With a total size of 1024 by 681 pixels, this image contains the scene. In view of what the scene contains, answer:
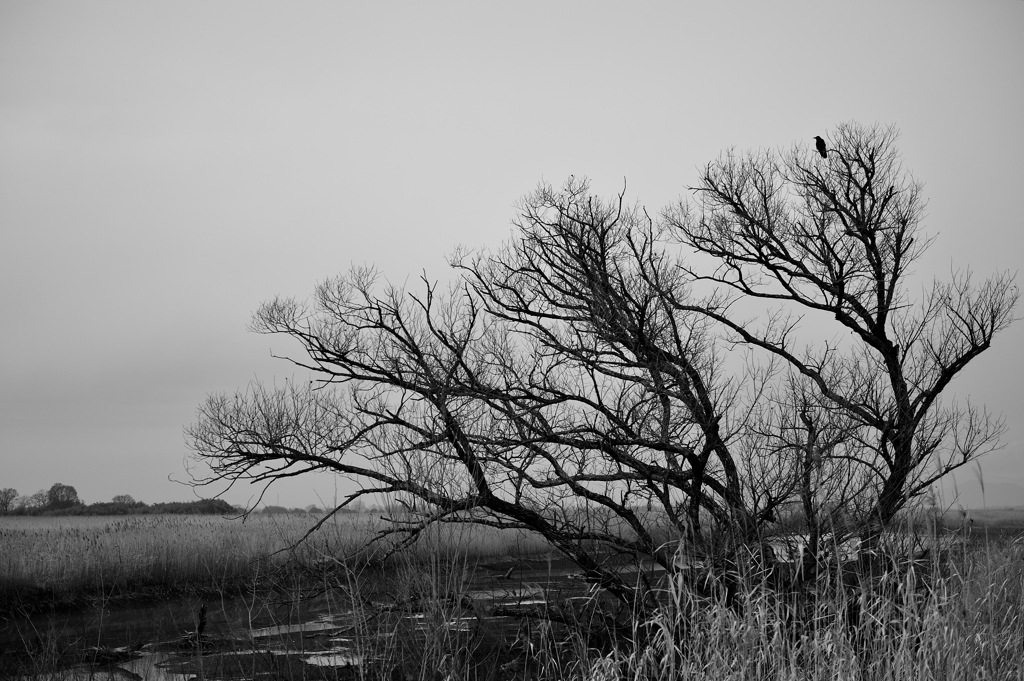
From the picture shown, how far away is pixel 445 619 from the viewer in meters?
6.34

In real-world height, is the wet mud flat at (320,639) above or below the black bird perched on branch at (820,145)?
below

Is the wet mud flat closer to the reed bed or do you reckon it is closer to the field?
the field

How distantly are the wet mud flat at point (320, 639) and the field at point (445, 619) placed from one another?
0.05m

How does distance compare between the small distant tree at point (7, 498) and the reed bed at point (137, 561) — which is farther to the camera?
the small distant tree at point (7, 498)

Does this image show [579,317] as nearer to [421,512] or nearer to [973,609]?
[421,512]

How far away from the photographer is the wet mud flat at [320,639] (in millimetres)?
6883

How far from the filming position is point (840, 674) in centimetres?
504

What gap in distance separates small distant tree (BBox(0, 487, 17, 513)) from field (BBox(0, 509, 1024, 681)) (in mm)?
30967

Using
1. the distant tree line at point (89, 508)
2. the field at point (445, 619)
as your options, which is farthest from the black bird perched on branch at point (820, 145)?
the distant tree line at point (89, 508)

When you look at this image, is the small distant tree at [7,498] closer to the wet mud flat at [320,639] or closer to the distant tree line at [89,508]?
the distant tree line at [89,508]

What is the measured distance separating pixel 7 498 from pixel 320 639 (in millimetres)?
48887

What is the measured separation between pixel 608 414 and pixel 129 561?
1124 cm

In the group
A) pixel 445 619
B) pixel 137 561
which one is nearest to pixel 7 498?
pixel 137 561

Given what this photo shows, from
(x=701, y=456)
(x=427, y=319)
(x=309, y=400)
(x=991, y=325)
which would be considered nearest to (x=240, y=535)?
(x=309, y=400)
